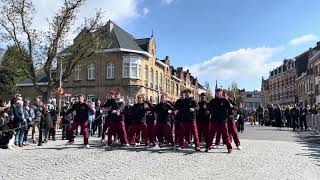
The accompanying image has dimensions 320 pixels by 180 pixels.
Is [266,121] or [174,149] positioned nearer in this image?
[174,149]

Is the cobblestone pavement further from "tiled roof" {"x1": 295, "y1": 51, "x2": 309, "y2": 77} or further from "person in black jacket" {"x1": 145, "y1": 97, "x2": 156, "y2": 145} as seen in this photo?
"tiled roof" {"x1": 295, "y1": 51, "x2": 309, "y2": 77}

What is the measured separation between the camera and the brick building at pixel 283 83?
86750 mm

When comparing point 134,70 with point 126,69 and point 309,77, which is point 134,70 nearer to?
point 126,69

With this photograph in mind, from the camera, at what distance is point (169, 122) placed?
15.1m

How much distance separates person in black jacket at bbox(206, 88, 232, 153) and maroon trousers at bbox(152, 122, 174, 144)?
1.68 meters

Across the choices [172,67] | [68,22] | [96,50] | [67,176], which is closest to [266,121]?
[96,50]

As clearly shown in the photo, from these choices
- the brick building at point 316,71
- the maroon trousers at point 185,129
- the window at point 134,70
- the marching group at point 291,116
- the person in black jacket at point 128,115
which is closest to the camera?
the maroon trousers at point 185,129

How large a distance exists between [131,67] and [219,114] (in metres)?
38.0

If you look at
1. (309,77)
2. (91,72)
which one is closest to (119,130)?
(91,72)

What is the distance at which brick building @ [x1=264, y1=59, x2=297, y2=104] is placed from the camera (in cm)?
8675

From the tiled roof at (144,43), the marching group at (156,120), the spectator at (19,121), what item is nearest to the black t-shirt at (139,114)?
the marching group at (156,120)

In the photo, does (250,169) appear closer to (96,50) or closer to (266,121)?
(96,50)

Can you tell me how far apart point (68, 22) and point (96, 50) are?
2.69 m

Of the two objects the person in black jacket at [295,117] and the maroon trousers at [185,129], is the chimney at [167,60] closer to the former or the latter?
the person in black jacket at [295,117]
